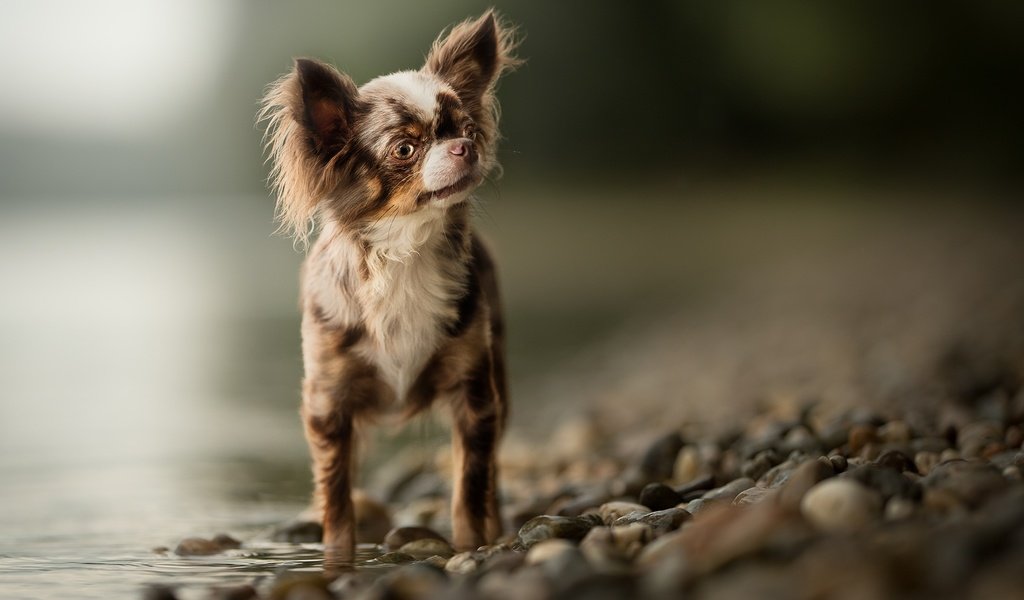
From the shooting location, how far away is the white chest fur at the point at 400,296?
373 cm

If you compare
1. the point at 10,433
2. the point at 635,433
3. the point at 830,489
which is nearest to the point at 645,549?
the point at 830,489

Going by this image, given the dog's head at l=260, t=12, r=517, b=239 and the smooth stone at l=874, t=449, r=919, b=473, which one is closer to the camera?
the smooth stone at l=874, t=449, r=919, b=473

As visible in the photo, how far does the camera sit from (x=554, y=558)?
2672mm

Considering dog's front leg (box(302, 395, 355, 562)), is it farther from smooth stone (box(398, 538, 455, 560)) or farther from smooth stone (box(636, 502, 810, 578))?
smooth stone (box(636, 502, 810, 578))

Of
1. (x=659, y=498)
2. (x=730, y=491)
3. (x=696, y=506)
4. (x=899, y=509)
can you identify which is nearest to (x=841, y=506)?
(x=899, y=509)

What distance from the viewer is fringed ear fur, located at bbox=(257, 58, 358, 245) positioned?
11.9ft

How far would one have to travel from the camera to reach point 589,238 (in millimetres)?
18062

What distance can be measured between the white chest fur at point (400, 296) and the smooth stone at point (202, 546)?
82cm

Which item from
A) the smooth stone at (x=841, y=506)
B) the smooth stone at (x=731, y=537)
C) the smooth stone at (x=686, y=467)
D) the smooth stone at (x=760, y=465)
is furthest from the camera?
the smooth stone at (x=686, y=467)

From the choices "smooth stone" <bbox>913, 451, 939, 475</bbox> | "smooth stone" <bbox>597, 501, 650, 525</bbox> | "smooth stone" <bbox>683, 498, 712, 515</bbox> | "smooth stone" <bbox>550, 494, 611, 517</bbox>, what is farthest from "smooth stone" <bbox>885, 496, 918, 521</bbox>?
"smooth stone" <bbox>550, 494, 611, 517</bbox>

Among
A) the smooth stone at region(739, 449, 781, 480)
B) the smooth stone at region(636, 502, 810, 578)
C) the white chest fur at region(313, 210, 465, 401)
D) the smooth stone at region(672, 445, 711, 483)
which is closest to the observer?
the smooth stone at region(636, 502, 810, 578)

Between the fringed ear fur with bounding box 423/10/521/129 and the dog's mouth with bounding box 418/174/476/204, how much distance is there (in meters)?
0.45

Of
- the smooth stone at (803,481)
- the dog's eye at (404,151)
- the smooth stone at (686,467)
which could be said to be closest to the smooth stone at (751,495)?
the smooth stone at (803,481)

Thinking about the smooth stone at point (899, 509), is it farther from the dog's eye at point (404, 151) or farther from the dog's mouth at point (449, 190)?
the dog's eye at point (404, 151)
